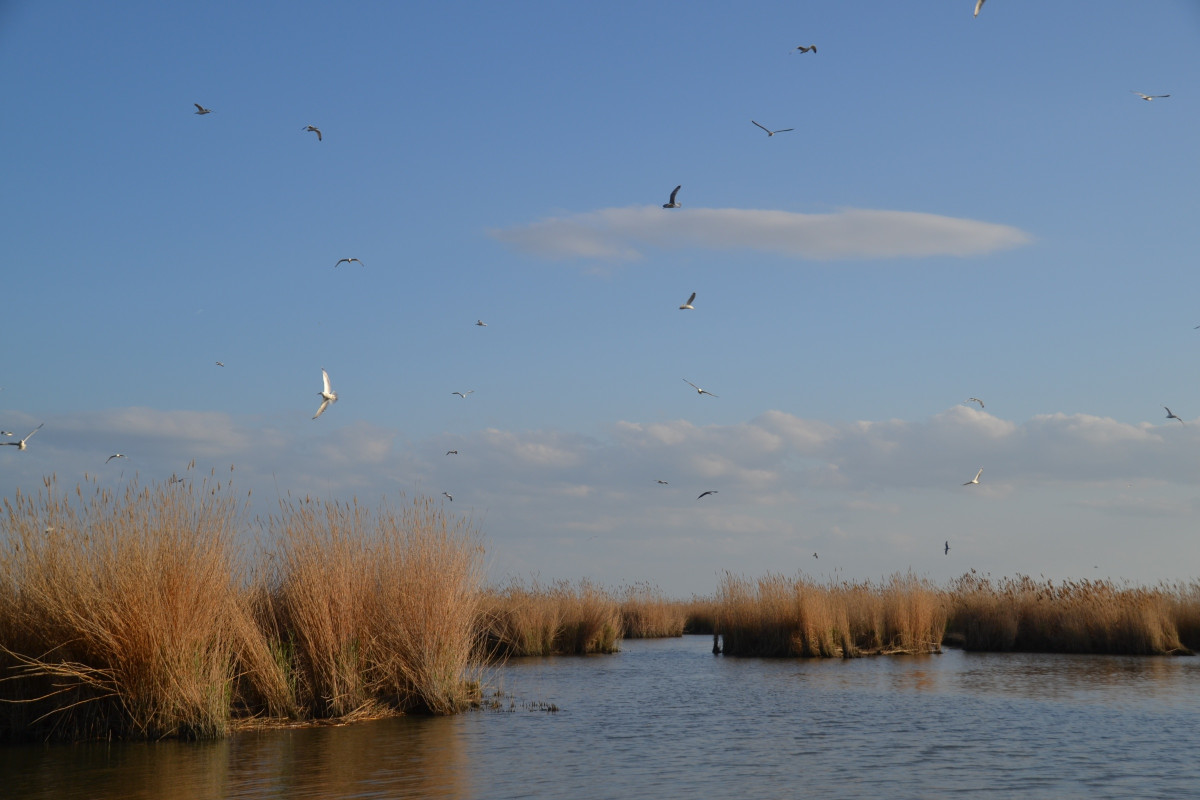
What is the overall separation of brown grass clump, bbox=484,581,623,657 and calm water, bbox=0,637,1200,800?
9.85m

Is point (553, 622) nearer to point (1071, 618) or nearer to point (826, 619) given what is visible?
point (826, 619)

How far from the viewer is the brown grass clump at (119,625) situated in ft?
37.1

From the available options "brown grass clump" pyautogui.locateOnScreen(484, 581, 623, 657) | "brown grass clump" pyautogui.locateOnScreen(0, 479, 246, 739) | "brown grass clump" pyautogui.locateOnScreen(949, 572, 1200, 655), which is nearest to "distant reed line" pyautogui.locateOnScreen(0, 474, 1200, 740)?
"brown grass clump" pyautogui.locateOnScreen(0, 479, 246, 739)

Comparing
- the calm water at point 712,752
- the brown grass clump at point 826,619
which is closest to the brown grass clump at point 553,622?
the brown grass clump at point 826,619

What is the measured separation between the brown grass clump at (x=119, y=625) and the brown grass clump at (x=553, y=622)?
16.1m

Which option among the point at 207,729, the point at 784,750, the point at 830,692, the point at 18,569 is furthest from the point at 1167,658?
the point at 18,569

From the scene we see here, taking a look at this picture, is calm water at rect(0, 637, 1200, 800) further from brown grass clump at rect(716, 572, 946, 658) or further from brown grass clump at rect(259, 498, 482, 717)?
brown grass clump at rect(716, 572, 946, 658)

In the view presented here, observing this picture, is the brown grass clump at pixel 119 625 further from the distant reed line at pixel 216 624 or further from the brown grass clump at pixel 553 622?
the brown grass clump at pixel 553 622

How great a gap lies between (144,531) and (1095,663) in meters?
21.5

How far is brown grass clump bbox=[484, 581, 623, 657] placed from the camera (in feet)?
91.5

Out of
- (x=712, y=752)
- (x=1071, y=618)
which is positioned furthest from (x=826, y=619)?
(x=712, y=752)

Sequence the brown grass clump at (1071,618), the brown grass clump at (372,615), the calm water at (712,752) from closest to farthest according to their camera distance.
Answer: the calm water at (712,752)
the brown grass clump at (372,615)
the brown grass clump at (1071,618)

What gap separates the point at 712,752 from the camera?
37.0ft

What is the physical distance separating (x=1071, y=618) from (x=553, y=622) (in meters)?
15.0
